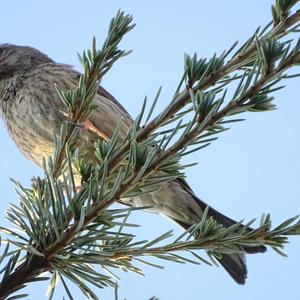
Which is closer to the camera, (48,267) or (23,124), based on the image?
(48,267)

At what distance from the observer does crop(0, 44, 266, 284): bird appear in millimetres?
4203

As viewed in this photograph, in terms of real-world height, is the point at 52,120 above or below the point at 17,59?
below

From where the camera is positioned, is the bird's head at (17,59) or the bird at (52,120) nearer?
the bird at (52,120)

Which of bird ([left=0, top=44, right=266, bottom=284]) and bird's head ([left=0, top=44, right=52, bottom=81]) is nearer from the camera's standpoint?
bird ([left=0, top=44, right=266, bottom=284])

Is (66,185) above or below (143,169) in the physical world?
below

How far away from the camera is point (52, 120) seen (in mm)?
4176

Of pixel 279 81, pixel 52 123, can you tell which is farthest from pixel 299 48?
pixel 52 123

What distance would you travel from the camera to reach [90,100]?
187 centimetres

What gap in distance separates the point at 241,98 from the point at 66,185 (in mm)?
556

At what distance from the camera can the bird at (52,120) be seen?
4.20m

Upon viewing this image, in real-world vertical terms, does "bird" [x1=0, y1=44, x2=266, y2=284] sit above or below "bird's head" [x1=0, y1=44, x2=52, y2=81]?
below

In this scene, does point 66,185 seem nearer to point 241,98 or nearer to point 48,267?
point 48,267

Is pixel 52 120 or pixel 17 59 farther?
pixel 17 59

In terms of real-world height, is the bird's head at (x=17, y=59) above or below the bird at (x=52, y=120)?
above
